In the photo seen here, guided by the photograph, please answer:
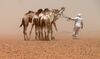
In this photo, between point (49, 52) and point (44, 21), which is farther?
point (44, 21)

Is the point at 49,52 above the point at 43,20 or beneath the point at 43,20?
beneath

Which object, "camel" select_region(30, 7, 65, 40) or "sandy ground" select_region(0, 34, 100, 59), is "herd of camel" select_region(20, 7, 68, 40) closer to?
"camel" select_region(30, 7, 65, 40)

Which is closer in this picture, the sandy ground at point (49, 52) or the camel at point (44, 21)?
the sandy ground at point (49, 52)

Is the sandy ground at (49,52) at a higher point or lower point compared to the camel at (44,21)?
lower

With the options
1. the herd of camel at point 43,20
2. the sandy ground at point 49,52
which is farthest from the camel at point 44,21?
the sandy ground at point 49,52

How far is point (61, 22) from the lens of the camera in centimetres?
2508

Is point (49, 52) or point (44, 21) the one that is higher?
point (44, 21)

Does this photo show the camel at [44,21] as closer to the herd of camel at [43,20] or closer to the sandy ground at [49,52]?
the herd of camel at [43,20]

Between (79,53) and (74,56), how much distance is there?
61cm

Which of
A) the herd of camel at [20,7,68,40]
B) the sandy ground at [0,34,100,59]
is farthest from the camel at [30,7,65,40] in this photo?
the sandy ground at [0,34,100,59]

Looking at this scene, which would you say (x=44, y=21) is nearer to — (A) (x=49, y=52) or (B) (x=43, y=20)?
Result: (B) (x=43, y=20)

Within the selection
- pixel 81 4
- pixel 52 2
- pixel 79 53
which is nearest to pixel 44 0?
pixel 52 2

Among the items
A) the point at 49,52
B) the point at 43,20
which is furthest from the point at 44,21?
the point at 49,52

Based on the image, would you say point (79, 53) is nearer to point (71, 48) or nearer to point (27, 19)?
point (71, 48)
